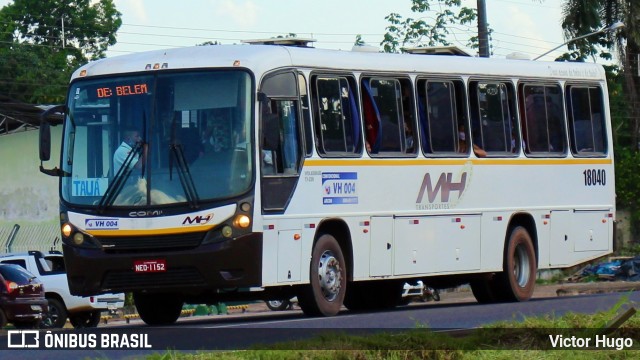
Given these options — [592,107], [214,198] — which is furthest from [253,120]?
[592,107]

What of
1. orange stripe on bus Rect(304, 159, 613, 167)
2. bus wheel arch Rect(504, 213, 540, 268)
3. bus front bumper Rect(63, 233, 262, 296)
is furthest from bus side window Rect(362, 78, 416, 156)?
bus front bumper Rect(63, 233, 262, 296)

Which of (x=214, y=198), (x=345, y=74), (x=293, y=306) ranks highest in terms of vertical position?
(x=345, y=74)

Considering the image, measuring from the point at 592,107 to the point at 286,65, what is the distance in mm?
7529

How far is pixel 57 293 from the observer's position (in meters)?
29.1

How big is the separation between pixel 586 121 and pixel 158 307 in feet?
26.6

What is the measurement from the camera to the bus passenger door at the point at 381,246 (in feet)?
61.7

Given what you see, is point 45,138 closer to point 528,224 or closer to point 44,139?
point 44,139

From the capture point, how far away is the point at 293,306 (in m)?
38.4

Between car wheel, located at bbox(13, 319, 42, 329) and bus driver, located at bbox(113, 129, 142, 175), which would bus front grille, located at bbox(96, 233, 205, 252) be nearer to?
bus driver, located at bbox(113, 129, 142, 175)

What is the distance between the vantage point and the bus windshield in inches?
653

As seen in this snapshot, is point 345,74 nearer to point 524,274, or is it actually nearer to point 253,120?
point 253,120

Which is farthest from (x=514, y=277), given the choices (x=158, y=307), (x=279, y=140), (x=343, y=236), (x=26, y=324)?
(x=26, y=324)

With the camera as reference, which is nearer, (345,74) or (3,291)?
(345,74)

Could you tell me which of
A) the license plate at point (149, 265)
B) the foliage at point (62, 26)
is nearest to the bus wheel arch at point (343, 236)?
the license plate at point (149, 265)
